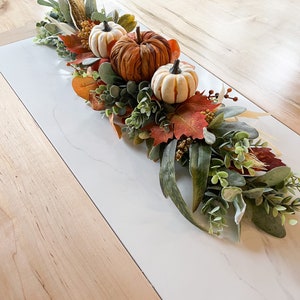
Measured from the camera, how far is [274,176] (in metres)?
0.60

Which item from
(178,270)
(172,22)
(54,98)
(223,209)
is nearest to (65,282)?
(178,270)

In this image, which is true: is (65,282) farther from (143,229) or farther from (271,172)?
(271,172)

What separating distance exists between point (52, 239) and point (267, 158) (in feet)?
1.37

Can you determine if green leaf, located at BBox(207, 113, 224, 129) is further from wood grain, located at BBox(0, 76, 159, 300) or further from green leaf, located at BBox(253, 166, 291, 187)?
wood grain, located at BBox(0, 76, 159, 300)

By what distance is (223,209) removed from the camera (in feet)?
1.98

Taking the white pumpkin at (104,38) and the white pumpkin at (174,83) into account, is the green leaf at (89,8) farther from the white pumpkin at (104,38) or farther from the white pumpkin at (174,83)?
the white pumpkin at (174,83)

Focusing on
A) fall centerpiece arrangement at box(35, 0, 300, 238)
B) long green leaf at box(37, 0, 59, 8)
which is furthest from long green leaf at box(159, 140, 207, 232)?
long green leaf at box(37, 0, 59, 8)

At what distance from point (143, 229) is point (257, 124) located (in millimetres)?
364

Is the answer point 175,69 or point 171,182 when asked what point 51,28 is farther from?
point 171,182

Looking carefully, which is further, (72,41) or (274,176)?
(72,41)

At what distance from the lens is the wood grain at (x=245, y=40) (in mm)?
887

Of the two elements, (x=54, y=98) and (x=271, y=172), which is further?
(x=54, y=98)

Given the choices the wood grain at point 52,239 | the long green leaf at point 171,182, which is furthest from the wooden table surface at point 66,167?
the long green leaf at point 171,182

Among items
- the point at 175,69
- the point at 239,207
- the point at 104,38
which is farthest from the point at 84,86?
the point at 239,207
